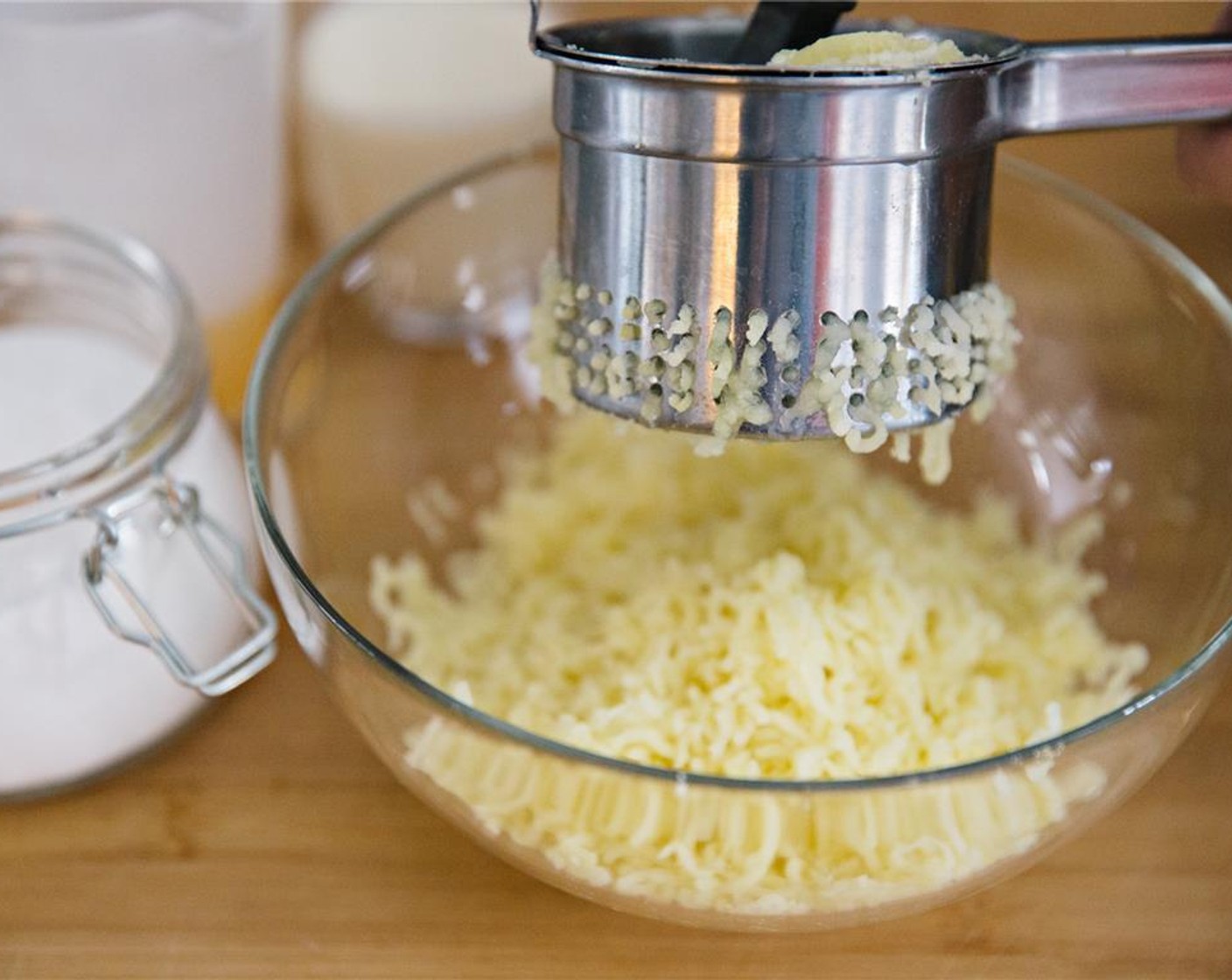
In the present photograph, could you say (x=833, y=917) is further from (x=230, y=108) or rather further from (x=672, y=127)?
(x=230, y=108)

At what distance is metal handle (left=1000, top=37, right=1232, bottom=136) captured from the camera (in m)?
0.61

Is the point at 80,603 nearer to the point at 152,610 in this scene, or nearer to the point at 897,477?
the point at 152,610

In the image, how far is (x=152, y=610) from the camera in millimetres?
776

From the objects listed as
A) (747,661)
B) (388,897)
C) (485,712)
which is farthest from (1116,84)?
(388,897)

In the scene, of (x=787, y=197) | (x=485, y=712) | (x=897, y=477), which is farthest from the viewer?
(x=897, y=477)

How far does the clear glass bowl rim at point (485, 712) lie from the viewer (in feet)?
1.72

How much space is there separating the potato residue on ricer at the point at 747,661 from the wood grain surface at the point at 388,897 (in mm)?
88

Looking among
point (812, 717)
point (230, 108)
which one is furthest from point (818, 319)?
point (230, 108)

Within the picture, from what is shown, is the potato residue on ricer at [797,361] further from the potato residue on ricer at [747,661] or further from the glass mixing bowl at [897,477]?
the glass mixing bowl at [897,477]

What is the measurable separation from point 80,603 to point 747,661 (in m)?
0.39

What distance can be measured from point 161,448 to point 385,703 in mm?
262

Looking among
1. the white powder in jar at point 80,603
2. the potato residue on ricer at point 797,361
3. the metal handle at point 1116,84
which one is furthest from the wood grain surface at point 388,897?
the metal handle at point 1116,84

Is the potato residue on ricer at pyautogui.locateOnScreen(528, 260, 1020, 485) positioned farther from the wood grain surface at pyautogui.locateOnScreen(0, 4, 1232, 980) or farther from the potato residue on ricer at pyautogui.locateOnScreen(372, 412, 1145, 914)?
the wood grain surface at pyautogui.locateOnScreen(0, 4, 1232, 980)

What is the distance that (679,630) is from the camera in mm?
753
